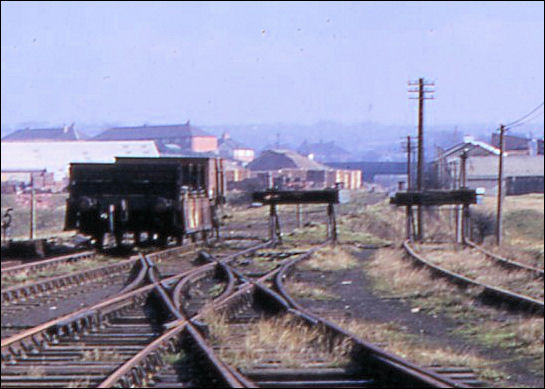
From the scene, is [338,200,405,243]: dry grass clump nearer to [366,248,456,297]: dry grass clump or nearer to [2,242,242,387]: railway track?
[366,248,456,297]: dry grass clump

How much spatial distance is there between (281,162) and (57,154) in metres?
40.9

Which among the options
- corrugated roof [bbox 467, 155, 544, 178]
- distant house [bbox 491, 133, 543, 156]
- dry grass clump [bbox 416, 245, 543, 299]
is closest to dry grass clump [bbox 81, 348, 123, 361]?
dry grass clump [bbox 416, 245, 543, 299]

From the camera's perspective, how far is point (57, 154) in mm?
93375

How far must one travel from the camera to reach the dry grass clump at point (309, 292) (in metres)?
14.1

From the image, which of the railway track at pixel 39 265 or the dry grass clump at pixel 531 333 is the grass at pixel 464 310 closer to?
the dry grass clump at pixel 531 333

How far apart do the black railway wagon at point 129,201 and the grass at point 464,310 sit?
20.0 ft

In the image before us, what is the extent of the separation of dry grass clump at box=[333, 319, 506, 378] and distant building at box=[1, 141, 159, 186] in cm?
7642

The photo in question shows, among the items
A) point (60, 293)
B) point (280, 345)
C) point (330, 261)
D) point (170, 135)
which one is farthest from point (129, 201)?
point (170, 135)

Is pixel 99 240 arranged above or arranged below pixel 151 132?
below

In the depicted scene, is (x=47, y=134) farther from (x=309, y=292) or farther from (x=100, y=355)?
(x=100, y=355)

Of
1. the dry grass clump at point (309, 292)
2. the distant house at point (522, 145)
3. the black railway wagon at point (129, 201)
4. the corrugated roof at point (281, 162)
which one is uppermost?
the distant house at point (522, 145)

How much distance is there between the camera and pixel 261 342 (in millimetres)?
9102

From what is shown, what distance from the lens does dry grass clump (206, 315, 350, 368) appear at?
816 cm

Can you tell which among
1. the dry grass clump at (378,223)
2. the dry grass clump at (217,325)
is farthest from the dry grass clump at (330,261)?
the dry grass clump at (378,223)
